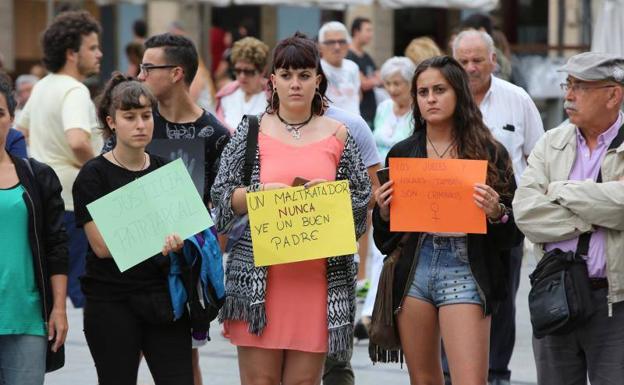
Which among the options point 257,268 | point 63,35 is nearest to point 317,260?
point 257,268

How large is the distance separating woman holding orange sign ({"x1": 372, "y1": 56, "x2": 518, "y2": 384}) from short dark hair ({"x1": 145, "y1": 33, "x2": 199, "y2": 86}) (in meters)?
1.20

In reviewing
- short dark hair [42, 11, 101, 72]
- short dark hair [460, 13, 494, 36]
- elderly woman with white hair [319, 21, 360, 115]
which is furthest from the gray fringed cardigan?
elderly woman with white hair [319, 21, 360, 115]

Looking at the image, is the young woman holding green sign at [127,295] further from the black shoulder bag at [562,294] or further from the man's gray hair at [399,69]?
the man's gray hair at [399,69]

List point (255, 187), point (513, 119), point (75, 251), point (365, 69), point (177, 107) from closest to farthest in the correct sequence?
point (255, 187)
point (177, 107)
point (513, 119)
point (75, 251)
point (365, 69)

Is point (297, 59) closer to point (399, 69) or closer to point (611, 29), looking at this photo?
point (399, 69)

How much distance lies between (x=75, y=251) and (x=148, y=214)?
3.09 m

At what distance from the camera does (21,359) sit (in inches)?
227

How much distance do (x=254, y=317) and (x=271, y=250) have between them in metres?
0.31

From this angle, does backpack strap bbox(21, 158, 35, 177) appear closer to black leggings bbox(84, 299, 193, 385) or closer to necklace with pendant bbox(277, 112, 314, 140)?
black leggings bbox(84, 299, 193, 385)

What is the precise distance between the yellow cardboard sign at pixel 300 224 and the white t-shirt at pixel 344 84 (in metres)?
5.78

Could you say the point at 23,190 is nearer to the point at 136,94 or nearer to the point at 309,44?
the point at 136,94

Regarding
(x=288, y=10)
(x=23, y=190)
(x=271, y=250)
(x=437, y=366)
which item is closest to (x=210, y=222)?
(x=271, y=250)

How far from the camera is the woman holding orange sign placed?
6051 millimetres

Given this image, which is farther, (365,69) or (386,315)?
(365,69)
